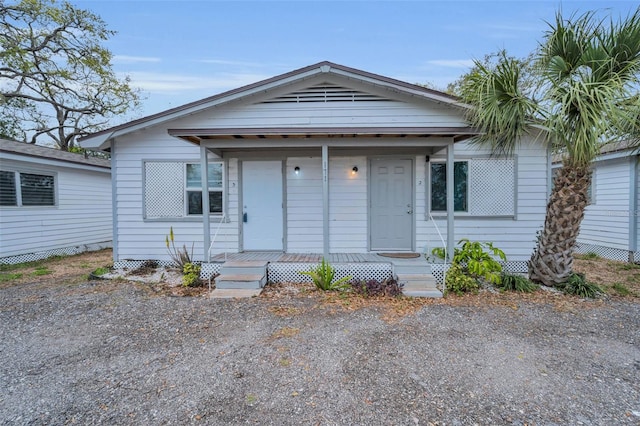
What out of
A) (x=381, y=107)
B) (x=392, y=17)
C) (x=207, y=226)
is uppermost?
(x=392, y=17)

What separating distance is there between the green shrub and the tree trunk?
1.30 m

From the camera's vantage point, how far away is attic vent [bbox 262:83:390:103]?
6.64m

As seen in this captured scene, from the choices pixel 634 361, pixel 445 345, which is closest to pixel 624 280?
pixel 634 361

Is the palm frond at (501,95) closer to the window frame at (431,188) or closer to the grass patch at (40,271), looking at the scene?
the window frame at (431,188)

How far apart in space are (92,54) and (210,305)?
1866 centimetres

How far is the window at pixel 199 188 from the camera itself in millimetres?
7016

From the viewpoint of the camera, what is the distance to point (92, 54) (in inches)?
649

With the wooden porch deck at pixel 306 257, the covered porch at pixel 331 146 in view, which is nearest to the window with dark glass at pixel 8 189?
the covered porch at pixel 331 146

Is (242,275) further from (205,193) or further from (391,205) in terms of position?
(391,205)

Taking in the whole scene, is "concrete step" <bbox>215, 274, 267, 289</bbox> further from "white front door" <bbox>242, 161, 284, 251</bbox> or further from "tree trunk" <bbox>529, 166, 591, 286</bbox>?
"tree trunk" <bbox>529, 166, 591, 286</bbox>

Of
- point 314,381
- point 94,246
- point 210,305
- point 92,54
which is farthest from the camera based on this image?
point 92,54

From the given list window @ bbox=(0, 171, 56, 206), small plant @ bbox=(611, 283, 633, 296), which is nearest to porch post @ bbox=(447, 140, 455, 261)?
small plant @ bbox=(611, 283, 633, 296)

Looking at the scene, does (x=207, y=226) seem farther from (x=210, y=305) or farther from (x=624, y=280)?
(x=624, y=280)

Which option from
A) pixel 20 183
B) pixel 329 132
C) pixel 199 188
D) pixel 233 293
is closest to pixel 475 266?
pixel 329 132
